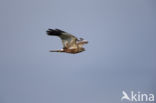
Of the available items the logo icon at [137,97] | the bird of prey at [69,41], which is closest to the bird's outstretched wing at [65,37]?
the bird of prey at [69,41]

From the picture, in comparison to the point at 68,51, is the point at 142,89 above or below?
below

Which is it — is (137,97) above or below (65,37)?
below

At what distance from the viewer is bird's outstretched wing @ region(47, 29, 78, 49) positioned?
3.76 m

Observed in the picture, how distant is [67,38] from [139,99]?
2.05 feet

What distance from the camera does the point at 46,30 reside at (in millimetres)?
3975

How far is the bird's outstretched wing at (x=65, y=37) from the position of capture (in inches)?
148

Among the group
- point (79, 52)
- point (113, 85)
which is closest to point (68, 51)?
point (79, 52)

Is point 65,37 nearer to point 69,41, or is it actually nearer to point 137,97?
point 69,41

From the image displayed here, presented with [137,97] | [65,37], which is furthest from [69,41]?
[137,97]

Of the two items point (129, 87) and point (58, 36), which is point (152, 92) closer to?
point (129, 87)

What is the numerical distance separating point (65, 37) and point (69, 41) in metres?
0.04

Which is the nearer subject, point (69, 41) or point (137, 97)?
point (69, 41)

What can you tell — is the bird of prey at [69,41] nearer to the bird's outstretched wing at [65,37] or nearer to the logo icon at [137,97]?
the bird's outstretched wing at [65,37]

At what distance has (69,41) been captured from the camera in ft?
12.5
